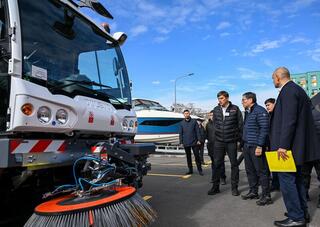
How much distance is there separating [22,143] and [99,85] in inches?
56.9

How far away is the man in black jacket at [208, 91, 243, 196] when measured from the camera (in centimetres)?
607

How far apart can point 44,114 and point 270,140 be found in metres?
2.85

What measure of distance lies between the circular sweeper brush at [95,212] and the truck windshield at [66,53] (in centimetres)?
112

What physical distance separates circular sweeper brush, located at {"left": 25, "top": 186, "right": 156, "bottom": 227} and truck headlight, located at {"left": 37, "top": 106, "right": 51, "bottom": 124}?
74cm

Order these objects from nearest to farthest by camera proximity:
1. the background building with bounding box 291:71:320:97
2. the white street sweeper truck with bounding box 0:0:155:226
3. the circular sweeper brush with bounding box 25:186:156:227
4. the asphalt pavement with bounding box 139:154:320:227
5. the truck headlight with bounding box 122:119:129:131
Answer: the circular sweeper brush with bounding box 25:186:156:227
the white street sweeper truck with bounding box 0:0:155:226
the truck headlight with bounding box 122:119:129:131
the asphalt pavement with bounding box 139:154:320:227
the background building with bounding box 291:71:320:97

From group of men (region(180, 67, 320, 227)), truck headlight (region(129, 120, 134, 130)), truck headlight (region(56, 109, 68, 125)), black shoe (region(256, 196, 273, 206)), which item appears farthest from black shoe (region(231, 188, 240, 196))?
truck headlight (region(56, 109, 68, 125))

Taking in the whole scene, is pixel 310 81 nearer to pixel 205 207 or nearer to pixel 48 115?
pixel 205 207

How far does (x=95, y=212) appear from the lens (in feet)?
8.55

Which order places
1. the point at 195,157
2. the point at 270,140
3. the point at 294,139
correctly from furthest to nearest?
the point at 195,157, the point at 270,140, the point at 294,139

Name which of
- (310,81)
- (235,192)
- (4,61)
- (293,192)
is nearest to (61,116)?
(4,61)

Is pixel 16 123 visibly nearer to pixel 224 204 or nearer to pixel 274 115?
pixel 274 115

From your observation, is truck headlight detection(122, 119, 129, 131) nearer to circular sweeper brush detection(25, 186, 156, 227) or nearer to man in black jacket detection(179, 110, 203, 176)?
circular sweeper brush detection(25, 186, 156, 227)

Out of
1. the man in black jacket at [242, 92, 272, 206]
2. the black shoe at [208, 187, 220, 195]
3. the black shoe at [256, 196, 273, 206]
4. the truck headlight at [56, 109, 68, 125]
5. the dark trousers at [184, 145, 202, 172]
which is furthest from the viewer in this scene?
the dark trousers at [184, 145, 202, 172]

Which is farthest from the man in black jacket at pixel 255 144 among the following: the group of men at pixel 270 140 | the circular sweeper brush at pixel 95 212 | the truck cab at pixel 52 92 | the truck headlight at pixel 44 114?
the truck headlight at pixel 44 114
